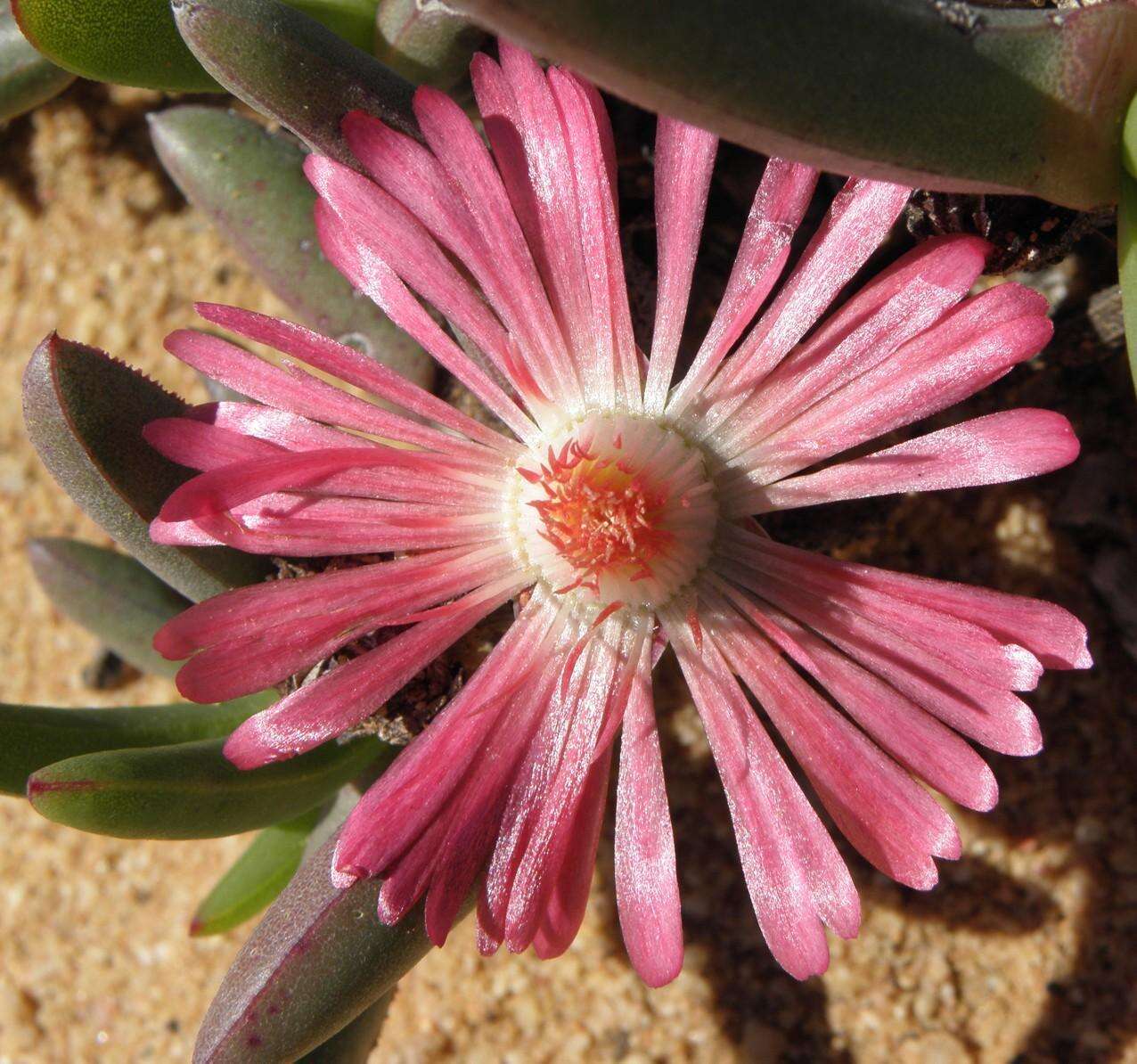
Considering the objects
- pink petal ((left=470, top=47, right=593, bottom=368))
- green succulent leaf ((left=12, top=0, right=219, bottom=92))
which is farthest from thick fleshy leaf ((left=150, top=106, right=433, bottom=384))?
pink petal ((left=470, top=47, right=593, bottom=368))

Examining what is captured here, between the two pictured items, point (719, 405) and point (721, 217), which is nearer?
point (719, 405)

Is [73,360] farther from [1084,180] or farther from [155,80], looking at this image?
[1084,180]

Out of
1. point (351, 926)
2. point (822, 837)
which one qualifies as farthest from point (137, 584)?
point (822, 837)

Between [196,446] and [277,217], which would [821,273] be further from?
[277,217]

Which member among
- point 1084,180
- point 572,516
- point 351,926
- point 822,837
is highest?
point 1084,180

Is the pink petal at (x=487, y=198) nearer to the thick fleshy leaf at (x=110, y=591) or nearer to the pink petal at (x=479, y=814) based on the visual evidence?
the pink petal at (x=479, y=814)

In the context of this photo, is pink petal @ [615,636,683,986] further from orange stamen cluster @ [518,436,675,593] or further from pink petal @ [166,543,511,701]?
pink petal @ [166,543,511,701]

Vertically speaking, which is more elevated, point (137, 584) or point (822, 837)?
point (822, 837)

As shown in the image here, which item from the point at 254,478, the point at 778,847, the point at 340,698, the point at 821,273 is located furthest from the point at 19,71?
the point at 778,847
